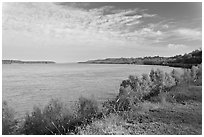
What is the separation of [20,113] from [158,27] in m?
4.65

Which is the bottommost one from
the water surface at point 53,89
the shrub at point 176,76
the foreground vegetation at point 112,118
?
the water surface at point 53,89

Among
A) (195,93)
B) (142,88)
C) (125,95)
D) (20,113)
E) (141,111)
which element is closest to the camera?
(141,111)

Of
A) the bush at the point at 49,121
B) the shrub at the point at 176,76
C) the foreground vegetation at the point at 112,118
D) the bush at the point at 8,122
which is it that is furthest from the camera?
the shrub at the point at 176,76

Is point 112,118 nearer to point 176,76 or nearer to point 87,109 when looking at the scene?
point 87,109

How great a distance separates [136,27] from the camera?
5.17 m

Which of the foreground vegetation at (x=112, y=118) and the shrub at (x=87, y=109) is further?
the shrub at (x=87, y=109)

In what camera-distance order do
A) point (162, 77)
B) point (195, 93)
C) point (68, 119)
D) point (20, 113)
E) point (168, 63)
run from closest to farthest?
point (68, 119) → point (20, 113) → point (195, 93) → point (162, 77) → point (168, 63)

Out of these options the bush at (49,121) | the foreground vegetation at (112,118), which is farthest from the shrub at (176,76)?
the bush at (49,121)

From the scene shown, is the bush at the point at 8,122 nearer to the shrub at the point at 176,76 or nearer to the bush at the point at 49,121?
the bush at the point at 49,121

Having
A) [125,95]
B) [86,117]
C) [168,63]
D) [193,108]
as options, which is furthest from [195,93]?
[168,63]

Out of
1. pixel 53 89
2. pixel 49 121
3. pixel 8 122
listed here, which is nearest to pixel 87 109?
pixel 49 121

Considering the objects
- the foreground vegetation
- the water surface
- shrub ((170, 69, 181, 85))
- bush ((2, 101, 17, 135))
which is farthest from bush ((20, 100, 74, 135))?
shrub ((170, 69, 181, 85))

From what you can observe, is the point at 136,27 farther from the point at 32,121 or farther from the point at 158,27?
the point at 32,121

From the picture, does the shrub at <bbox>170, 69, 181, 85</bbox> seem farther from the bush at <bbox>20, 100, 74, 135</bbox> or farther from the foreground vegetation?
the bush at <bbox>20, 100, 74, 135</bbox>
